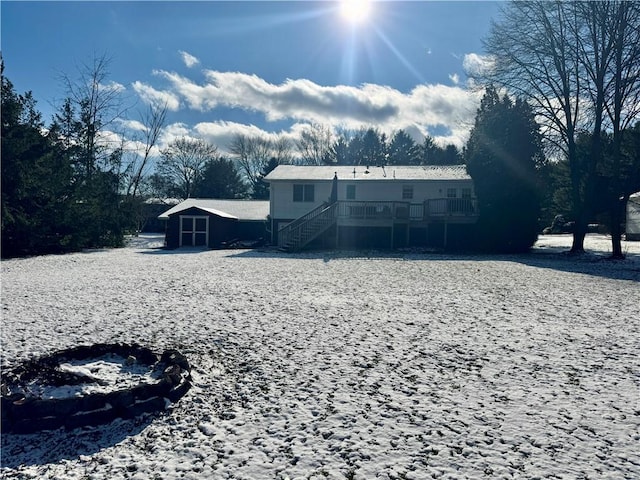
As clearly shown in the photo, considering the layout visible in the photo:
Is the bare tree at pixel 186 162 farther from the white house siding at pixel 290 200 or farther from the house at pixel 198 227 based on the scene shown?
the white house siding at pixel 290 200

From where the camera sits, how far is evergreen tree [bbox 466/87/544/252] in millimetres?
20672

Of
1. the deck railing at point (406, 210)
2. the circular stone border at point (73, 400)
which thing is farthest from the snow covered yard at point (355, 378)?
the deck railing at point (406, 210)

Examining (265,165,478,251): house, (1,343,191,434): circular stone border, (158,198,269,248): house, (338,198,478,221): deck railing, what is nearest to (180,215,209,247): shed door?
(158,198,269,248): house

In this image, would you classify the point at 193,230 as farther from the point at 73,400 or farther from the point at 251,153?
the point at 251,153

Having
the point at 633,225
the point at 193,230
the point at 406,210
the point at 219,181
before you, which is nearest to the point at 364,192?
the point at 406,210

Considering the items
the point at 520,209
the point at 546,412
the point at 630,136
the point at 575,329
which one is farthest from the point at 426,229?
the point at 546,412

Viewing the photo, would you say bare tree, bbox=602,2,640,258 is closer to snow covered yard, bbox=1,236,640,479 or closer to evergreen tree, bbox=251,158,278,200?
snow covered yard, bbox=1,236,640,479

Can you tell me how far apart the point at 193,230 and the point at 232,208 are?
4578 millimetres

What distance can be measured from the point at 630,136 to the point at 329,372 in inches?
913

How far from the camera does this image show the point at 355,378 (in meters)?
4.69

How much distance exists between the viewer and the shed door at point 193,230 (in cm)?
2423

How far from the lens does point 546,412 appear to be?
154 inches

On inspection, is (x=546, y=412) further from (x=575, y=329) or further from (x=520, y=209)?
(x=520, y=209)

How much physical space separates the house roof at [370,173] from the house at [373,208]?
61 millimetres
